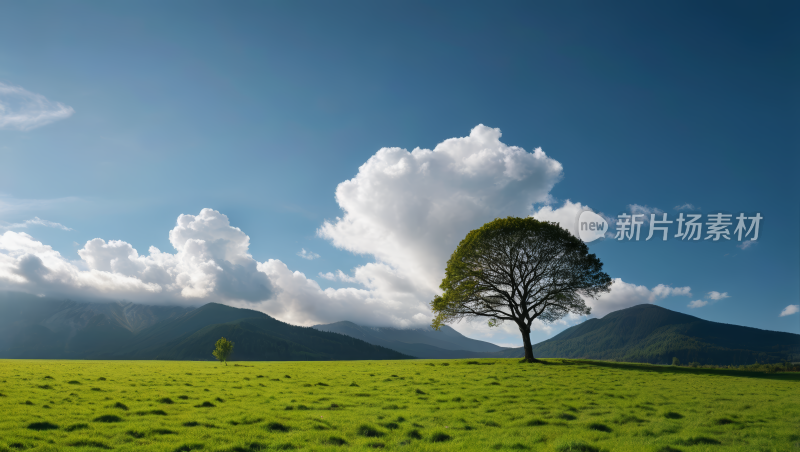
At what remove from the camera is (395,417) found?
14367mm

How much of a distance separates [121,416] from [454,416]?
1362cm

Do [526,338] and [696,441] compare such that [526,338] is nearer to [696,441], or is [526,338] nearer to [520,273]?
[520,273]

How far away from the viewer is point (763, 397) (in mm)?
21422

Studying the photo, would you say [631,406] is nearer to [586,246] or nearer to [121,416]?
[121,416]

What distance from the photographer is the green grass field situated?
11094mm

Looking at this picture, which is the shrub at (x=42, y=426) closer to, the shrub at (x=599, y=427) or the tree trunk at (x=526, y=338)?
the shrub at (x=599, y=427)

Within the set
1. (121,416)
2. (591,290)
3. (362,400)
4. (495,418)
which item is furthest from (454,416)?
(591,290)

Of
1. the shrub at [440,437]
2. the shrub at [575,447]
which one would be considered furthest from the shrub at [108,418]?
the shrub at [575,447]

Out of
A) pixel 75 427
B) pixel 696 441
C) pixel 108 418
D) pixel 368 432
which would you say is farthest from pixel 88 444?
pixel 696 441

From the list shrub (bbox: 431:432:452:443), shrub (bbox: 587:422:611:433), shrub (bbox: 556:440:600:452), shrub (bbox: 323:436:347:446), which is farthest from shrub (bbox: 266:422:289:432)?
shrub (bbox: 587:422:611:433)

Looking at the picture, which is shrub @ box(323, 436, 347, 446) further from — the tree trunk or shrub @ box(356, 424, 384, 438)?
the tree trunk

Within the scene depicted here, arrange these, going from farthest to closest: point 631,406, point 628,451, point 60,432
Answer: point 631,406
point 60,432
point 628,451

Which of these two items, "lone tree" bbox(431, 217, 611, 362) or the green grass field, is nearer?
the green grass field

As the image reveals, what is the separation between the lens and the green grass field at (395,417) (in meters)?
11.1
